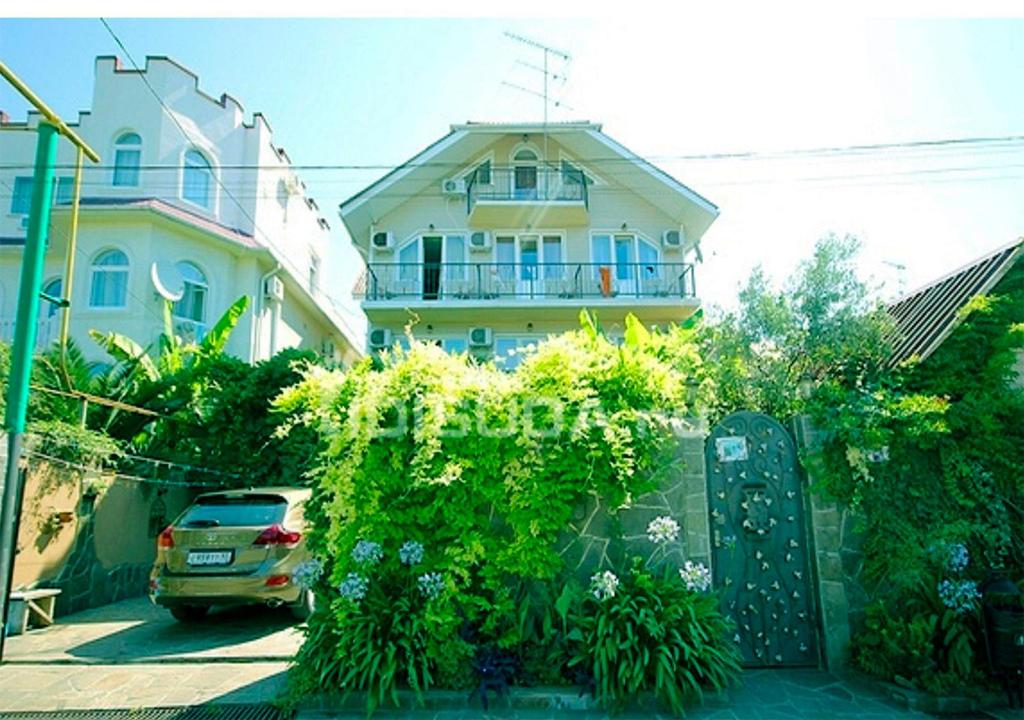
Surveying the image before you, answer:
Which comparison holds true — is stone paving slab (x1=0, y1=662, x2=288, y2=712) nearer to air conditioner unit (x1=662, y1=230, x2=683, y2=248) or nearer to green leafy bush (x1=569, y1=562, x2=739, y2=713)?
green leafy bush (x1=569, y1=562, x2=739, y2=713)

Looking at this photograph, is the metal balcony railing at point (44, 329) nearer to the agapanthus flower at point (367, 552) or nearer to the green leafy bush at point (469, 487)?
the green leafy bush at point (469, 487)

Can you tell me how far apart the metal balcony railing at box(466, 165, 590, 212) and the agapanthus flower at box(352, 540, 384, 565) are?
13262 millimetres

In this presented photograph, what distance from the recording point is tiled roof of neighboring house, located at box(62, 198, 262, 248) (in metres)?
14.4

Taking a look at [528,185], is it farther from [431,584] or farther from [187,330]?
[431,584]

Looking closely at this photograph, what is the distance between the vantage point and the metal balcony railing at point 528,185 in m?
16.8

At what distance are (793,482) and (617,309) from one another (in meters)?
10.8

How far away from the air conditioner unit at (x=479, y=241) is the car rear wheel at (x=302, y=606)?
38.2 ft

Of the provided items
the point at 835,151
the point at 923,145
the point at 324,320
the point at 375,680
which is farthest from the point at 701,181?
the point at 324,320

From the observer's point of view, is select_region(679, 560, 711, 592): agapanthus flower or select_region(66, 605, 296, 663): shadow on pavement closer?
select_region(679, 560, 711, 592): agapanthus flower

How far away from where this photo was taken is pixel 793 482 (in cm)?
579

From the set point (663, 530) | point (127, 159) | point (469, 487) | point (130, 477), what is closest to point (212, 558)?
point (469, 487)

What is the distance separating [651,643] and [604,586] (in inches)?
21.8

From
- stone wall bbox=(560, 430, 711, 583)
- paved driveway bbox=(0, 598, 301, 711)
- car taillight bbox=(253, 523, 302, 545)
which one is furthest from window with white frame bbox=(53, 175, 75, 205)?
stone wall bbox=(560, 430, 711, 583)

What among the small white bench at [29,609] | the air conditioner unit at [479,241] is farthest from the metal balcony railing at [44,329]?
the air conditioner unit at [479,241]
